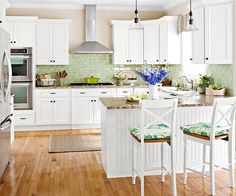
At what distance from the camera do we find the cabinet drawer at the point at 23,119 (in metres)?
7.11

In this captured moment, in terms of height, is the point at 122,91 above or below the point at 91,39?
below

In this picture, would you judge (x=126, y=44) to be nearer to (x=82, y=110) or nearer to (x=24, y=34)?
(x=82, y=110)

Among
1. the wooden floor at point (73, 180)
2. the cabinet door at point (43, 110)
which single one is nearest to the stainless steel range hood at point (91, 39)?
the cabinet door at point (43, 110)

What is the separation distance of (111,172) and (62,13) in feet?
15.8

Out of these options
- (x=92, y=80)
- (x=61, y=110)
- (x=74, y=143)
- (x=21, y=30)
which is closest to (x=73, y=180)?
(x=74, y=143)

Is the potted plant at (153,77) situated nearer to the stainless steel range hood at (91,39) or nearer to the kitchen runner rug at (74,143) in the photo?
the kitchen runner rug at (74,143)

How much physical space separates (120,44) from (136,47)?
38 centimetres

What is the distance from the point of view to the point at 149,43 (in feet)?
25.2

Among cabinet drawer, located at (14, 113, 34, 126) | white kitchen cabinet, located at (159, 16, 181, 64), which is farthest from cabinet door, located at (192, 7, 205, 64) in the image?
cabinet drawer, located at (14, 113, 34, 126)

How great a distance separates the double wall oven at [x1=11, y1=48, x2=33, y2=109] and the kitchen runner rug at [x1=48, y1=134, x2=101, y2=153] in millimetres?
1086

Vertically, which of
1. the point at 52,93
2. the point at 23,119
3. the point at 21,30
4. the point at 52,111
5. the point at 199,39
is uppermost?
the point at 21,30

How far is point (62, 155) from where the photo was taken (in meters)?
5.27

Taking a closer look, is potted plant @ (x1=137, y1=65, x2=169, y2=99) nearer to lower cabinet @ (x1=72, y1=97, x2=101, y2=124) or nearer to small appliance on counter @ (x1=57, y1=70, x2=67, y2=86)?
lower cabinet @ (x1=72, y1=97, x2=101, y2=124)

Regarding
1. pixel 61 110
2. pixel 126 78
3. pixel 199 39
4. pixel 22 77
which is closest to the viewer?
pixel 199 39
